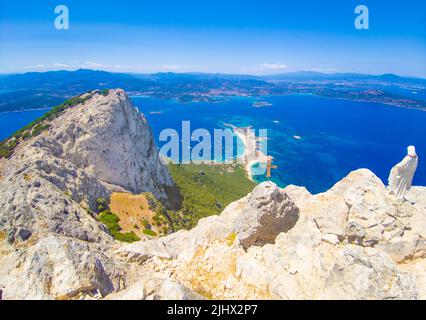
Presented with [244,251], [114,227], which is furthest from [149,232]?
[244,251]

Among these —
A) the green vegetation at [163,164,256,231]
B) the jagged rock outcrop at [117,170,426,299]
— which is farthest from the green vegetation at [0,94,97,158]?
the jagged rock outcrop at [117,170,426,299]

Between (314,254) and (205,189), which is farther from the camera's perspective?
(205,189)

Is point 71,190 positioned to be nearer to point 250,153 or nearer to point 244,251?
point 244,251

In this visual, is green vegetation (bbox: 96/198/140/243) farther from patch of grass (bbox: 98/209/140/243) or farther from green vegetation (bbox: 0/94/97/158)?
green vegetation (bbox: 0/94/97/158)

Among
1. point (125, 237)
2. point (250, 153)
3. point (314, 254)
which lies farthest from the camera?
point (250, 153)

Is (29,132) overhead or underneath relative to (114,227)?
overhead

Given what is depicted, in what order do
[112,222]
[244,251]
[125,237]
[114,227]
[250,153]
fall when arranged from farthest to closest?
[250,153] → [112,222] → [114,227] → [125,237] → [244,251]

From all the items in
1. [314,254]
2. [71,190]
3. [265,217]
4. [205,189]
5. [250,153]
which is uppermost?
[265,217]
